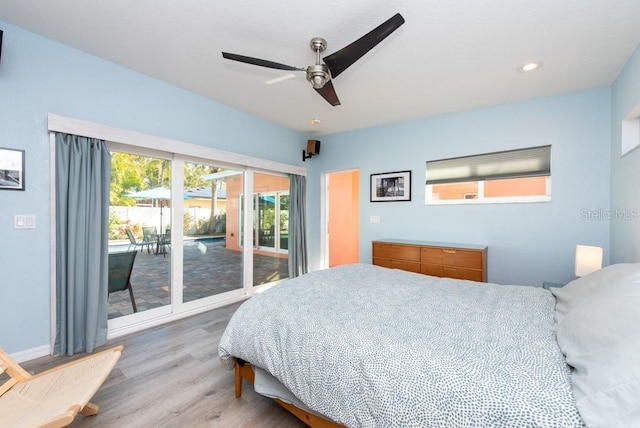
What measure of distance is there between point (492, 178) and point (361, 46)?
268 centimetres

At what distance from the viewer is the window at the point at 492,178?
318cm

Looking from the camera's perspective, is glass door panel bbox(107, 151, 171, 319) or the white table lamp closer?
the white table lamp

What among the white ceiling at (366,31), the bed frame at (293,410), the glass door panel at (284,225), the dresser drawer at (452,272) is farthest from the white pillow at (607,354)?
the glass door panel at (284,225)

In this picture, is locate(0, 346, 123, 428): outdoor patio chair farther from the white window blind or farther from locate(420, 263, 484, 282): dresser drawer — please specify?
the white window blind

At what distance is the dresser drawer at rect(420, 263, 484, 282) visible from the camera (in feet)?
10.3

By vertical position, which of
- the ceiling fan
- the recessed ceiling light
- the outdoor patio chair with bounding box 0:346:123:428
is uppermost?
the recessed ceiling light

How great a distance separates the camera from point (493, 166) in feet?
11.3

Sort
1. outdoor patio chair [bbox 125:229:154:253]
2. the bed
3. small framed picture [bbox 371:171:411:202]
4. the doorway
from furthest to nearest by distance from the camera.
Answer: the doorway
small framed picture [bbox 371:171:411:202]
outdoor patio chair [bbox 125:229:154:253]
the bed

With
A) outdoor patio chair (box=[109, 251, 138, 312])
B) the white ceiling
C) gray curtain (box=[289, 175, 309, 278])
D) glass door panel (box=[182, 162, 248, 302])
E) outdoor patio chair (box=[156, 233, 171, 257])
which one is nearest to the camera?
the white ceiling

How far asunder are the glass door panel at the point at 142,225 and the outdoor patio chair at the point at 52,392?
4.03 feet

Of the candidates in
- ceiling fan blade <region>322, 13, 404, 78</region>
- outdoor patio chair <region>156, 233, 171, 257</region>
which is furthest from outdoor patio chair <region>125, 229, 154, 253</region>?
ceiling fan blade <region>322, 13, 404, 78</region>

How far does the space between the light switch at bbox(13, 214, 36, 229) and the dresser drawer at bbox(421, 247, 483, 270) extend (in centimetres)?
397

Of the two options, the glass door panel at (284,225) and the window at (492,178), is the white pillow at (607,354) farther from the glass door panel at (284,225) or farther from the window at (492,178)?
the glass door panel at (284,225)

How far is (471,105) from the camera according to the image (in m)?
3.39
